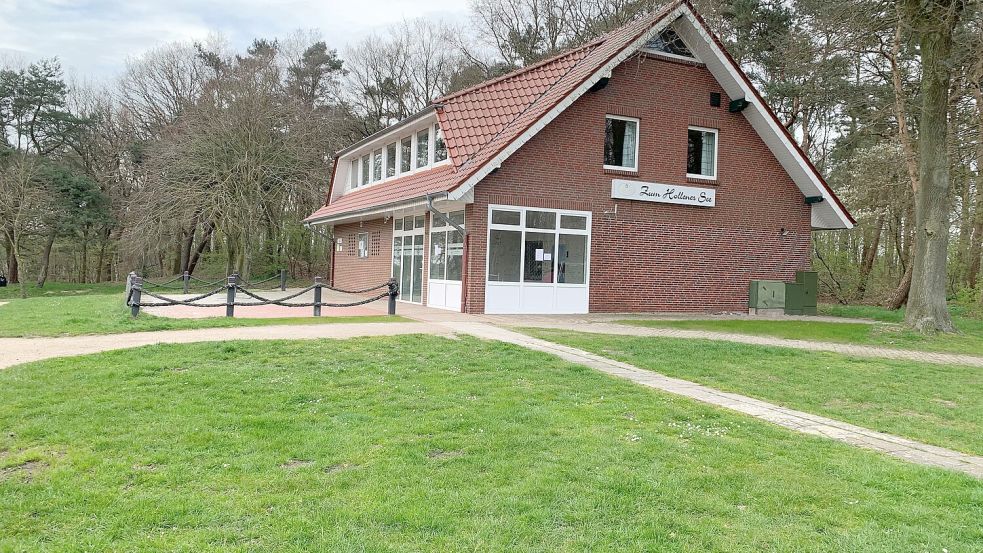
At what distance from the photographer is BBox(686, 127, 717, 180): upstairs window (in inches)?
762

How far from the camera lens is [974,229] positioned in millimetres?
22984

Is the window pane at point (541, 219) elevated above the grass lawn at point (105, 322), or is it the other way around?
the window pane at point (541, 219)

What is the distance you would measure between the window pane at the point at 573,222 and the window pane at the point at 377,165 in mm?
8674

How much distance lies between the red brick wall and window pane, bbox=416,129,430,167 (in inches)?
159

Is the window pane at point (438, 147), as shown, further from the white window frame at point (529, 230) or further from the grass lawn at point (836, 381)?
the grass lawn at point (836, 381)

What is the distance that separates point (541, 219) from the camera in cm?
1722

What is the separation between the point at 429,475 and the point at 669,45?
16680 mm

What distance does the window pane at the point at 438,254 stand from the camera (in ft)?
59.1

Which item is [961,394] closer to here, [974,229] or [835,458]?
[835,458]

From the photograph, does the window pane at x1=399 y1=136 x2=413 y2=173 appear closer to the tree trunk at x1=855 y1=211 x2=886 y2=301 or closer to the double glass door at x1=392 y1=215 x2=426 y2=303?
the double glass door at x1=392 y1=215 x2=426 y2=303

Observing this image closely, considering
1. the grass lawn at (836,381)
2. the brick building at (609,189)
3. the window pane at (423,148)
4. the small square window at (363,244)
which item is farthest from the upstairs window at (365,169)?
the grass lawn at (836,381)

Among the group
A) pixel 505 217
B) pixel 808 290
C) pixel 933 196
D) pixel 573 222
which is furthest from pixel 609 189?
pixel 933 196

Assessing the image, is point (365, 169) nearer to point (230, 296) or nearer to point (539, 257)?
point (539, 257)

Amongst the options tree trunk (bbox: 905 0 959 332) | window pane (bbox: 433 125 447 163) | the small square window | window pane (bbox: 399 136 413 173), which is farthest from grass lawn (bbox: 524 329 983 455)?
the small square window
